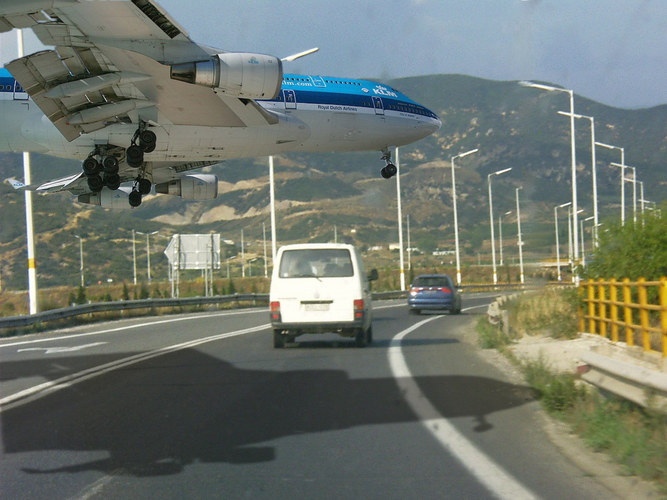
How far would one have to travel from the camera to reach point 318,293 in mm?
16672

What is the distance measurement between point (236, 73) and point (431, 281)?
59.9ft

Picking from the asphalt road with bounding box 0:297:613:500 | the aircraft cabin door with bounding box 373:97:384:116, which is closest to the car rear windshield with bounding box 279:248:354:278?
the asphalt road with bounding box 0:297:613:500

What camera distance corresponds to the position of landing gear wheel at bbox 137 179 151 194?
2475 centimetres

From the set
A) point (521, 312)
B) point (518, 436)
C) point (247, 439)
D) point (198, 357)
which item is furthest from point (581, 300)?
point (247, 439)

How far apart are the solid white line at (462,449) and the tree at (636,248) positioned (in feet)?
25.9

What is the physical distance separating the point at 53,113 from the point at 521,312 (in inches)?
525

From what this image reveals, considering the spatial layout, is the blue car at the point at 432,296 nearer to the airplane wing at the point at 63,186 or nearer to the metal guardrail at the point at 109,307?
the metal guardrail at the point at 109,307

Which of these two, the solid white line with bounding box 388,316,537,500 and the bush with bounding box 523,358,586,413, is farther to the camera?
the bush with bounding box 523,358,586,413

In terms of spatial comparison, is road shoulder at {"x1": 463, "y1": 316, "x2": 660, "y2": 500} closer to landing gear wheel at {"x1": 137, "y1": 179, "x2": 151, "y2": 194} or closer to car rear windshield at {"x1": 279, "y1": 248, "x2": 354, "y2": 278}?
car rear windshield at {"x1": 279, "y1": 248, "x2": 354, "y2": 278}

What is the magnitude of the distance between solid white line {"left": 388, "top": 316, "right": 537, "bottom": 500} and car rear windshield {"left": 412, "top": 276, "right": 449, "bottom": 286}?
21808 mm

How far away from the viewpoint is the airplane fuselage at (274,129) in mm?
22078

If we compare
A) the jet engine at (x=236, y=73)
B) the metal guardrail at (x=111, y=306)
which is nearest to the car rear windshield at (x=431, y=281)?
the metal guardrail at (x=111, y=306)

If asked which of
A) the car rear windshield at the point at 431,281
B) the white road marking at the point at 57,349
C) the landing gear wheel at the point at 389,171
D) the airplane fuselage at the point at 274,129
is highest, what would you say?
the airplane fuselage at the point at 274,129

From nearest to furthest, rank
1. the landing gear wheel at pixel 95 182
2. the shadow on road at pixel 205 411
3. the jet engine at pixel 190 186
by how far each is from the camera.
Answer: the shadow on road at pixel 205 411, the landing gear wheel at pixel 95 182, the jet engine at pixel 190 186
